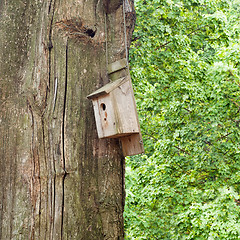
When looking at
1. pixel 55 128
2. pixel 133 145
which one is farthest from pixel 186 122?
pixel 55 128

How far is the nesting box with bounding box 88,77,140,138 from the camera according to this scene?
75.1 inches

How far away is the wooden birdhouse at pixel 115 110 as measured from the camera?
75.2 inches

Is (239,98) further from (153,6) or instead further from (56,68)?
(56,68)

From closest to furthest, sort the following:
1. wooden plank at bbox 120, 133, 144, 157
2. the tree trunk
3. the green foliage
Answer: the tree trunk
wooden plank at bbox 120, 133, 144, 157
the green foliage

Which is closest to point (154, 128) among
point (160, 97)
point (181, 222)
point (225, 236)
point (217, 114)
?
point (160, 97)

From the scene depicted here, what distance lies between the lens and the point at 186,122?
6668 millimetres

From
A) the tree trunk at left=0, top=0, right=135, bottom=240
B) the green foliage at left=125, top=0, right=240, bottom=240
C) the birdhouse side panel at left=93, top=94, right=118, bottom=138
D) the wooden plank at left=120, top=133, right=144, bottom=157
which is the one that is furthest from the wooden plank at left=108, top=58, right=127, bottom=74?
the green foliage at left=125, top=0, right=240, bottom=240

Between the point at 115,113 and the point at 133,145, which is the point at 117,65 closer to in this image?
the point at 115,113

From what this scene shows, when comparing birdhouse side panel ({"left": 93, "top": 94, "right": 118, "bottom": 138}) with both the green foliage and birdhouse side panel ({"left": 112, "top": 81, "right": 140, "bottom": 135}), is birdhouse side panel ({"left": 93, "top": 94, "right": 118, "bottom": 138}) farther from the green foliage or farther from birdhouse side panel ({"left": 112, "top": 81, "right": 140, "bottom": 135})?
the green foliage

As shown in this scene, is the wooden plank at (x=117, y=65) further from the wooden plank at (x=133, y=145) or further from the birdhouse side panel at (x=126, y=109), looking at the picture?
the wooden plank at (x=133, y=145)

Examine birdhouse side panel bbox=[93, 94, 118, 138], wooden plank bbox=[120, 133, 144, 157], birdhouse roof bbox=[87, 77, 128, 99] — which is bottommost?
wooden plank bbox=[120, 133, 144, 157]

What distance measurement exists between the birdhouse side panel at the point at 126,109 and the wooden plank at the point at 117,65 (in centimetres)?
12

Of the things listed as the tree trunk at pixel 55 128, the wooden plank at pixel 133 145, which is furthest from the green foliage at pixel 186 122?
the tree trunk at pixel 55 128

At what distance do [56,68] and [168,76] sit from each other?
5259 mm
